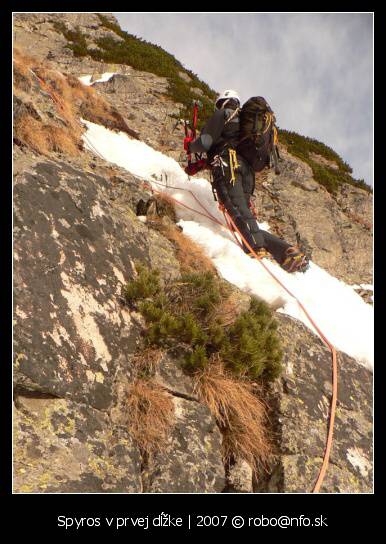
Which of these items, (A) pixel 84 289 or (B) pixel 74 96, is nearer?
(A) pixel 84 289

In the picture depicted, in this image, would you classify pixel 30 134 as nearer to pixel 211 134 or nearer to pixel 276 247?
pixel 211 134

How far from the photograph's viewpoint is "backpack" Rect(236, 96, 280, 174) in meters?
7.43

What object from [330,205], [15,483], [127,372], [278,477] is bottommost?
[278,477]

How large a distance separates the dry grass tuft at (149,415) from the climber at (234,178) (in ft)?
14.9

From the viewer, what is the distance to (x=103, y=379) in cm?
372

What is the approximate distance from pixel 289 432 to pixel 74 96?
10.7 meters

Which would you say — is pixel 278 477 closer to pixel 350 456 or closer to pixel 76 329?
pixel 350 456

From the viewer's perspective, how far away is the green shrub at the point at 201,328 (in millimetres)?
4359

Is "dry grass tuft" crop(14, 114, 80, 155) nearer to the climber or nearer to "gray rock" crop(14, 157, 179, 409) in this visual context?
"gray rock" crop(14, 157, 179, 409)

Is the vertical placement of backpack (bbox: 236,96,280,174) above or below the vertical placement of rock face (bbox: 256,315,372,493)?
above

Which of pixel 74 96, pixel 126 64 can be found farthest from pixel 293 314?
pixel 126 64

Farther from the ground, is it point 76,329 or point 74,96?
point 74,96

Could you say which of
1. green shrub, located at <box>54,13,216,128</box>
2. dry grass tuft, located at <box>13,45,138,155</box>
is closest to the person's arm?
dry grass tuft, located at <box>13,45,138,155</box>

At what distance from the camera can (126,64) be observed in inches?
712
